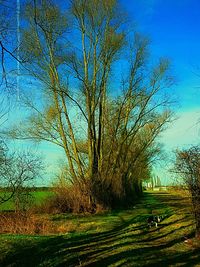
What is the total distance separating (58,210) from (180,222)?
36.2 feet

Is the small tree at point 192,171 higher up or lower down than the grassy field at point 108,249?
higher up

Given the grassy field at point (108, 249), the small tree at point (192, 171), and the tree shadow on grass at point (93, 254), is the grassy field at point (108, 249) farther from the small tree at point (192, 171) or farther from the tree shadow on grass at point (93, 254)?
the small tree at point (192, 171)

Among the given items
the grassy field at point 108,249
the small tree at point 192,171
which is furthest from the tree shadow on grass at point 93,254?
the small tree at point 192,171

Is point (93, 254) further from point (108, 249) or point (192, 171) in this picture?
point (192, 171)

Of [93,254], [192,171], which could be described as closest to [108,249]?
[93,254]

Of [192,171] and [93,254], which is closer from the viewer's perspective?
[93,254]

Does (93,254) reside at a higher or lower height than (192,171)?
lower

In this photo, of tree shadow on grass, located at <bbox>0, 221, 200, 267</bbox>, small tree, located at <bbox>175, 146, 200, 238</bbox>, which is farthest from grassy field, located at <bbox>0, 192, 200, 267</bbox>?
small tree, located at <bbox>175, 146, 200, 238</bbox>

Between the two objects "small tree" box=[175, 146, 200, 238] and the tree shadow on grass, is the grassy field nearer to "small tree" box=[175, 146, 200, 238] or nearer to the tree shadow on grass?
the tree shadow on grass

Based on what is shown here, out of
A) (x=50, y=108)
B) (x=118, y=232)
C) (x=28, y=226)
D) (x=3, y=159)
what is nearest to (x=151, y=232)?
(x=118, y=232)

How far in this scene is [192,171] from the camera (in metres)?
12.6

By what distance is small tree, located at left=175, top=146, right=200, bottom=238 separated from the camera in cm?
1246

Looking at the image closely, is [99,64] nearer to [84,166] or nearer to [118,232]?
[84,166]

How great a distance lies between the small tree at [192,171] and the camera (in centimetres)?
1246
